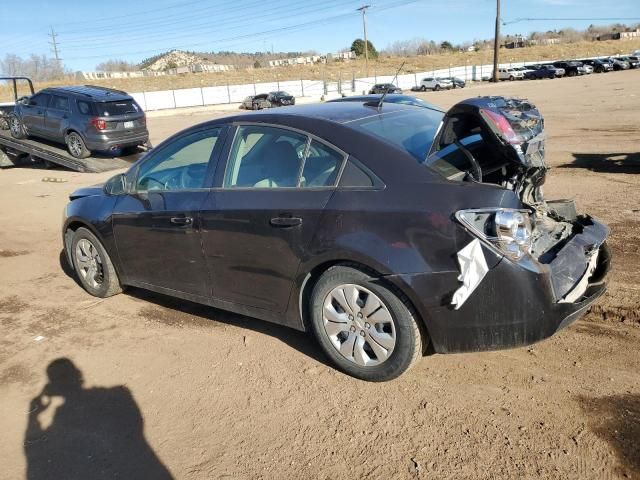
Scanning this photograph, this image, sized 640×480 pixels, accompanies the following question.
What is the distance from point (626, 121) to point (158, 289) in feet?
50.7

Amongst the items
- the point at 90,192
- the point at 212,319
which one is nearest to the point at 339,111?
the point at 212,319

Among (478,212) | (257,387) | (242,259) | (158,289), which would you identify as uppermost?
(478,212)

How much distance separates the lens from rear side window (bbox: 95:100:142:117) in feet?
45.8

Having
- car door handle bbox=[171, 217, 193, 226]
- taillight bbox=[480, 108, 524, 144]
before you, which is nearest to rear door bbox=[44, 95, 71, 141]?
car door handle bbox=[171, 217, 193, 226]

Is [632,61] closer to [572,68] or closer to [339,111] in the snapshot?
[572,68]

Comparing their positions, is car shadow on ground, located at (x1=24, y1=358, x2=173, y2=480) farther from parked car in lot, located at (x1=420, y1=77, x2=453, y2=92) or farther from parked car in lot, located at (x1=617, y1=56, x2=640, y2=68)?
parked car in lot, located at (x1=617, y1=56, x2=640, y2=68)

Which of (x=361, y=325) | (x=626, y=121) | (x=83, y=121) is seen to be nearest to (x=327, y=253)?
(x=361, y=325)

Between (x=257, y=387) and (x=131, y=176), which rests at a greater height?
(x=131, y=176)

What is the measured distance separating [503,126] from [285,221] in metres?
1.45

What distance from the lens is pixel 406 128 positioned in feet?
12.1

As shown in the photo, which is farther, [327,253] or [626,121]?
[626,121]

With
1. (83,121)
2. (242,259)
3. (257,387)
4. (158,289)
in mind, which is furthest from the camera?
(83,121)

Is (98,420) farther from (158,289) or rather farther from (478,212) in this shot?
(478,212)

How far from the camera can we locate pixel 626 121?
15555 mm
